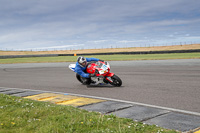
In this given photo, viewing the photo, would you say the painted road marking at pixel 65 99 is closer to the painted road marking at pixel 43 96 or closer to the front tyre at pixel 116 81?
the painted road marking at pixel 43 96

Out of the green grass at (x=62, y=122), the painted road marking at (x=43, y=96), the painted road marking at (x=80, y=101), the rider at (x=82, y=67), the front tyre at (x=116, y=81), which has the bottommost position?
the painted road marking at (x=43, y=96)

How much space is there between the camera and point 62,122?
4926 mm

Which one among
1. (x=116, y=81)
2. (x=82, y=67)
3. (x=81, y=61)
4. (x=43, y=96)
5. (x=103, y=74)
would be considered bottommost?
(x=43, y=96)

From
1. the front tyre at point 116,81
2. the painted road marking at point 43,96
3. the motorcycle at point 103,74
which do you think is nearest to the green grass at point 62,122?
the painted road marking at point 43,96

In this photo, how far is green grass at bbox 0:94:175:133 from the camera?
4.46 m

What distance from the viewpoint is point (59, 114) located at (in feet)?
18.5

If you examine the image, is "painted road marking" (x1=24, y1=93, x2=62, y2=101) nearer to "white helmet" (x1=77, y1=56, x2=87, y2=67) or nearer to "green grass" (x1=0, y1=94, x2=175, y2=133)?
"green grass" (x1=0, y1=94, x2=175, y2=133)

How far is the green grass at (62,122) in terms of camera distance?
14.6 feet

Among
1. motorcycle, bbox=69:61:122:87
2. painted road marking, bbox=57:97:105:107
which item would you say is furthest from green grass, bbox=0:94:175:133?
motorcycle, bbox=69:61:122:87

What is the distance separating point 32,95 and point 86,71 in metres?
2.87

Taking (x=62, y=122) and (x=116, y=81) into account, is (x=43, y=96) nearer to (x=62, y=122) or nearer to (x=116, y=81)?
(x=116, y=81)

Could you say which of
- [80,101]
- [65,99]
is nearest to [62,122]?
[80,101]

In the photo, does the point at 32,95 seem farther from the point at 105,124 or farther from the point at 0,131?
the point at 105,124

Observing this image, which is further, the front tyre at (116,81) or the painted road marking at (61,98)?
the front tyre at (116,81)
